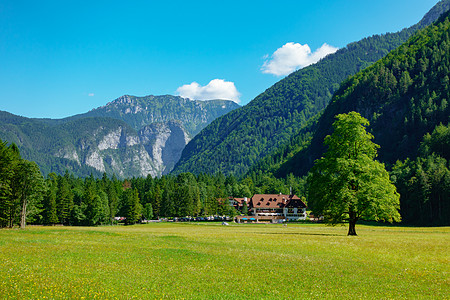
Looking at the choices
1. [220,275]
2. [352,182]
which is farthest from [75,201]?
[220,275]

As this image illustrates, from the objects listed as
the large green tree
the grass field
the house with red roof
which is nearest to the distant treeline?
the house with red roof

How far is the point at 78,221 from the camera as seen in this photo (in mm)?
120250

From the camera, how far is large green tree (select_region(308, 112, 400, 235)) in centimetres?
4706

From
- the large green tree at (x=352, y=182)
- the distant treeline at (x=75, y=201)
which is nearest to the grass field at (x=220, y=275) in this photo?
the large green tree at (x=352, y=182)

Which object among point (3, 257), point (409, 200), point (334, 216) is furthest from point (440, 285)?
point (409, 200)

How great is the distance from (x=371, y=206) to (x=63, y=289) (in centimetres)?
4083

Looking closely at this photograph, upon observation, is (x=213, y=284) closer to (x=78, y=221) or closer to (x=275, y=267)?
(x=275, y=267)

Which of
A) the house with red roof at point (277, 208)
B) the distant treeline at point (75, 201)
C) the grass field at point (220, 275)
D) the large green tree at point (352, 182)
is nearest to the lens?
the grass field at point (220, 275)

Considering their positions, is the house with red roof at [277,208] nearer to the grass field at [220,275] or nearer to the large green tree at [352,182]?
the large green tree at [352,182]

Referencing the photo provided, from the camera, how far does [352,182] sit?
1965 inches

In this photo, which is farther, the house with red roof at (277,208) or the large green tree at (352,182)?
the house with red roof at (277,208)

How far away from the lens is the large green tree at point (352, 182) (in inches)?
1853

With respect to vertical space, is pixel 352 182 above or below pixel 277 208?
above

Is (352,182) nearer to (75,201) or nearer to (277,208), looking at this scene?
(75,201)
